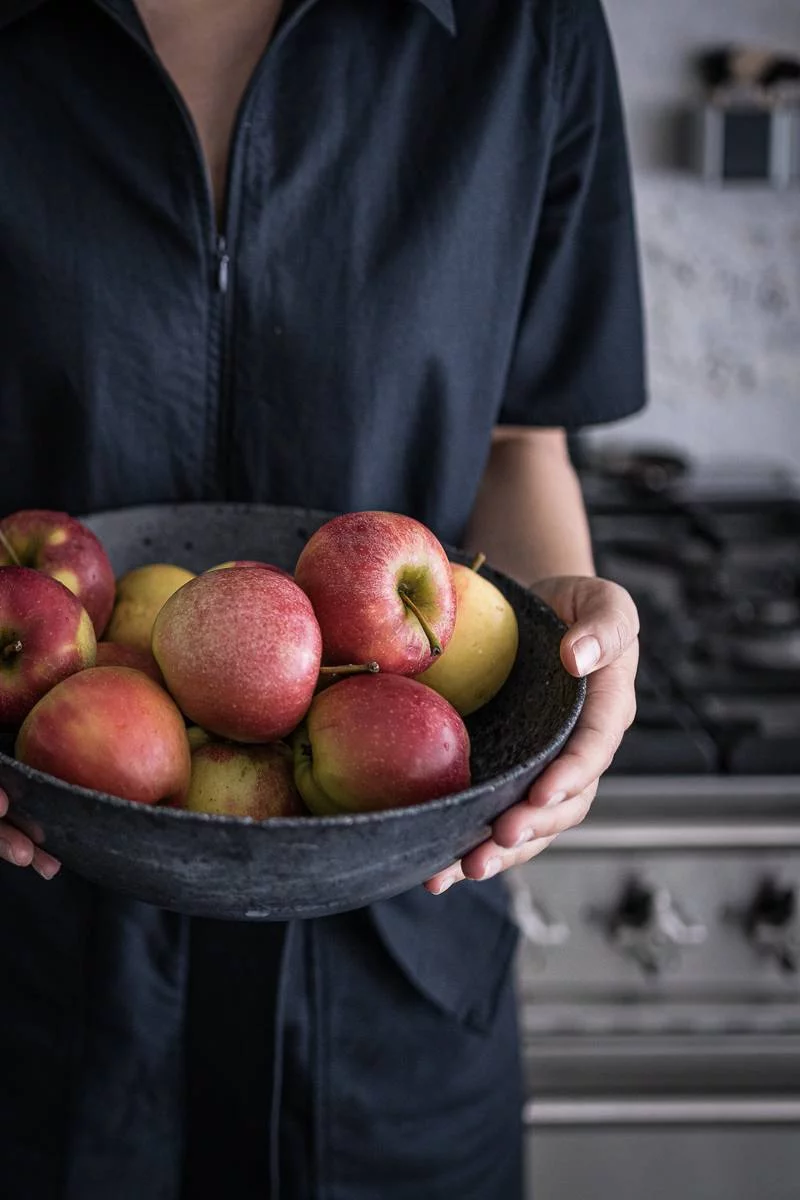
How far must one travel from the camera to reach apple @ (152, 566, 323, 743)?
560 millimetres

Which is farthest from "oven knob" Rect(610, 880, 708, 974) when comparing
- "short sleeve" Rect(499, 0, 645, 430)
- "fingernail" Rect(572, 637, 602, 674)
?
"fingernail" Rect(572, 637, 602, 674)

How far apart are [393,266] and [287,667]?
0.35 metres

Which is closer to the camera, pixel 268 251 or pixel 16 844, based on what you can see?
pixel 16 844

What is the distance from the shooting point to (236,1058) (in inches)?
33.8

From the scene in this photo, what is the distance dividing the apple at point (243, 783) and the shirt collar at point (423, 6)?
482mm

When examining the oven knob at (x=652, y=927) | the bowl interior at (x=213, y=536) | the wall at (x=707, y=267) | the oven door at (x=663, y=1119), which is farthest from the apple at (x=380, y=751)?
the wall at (x=707, y=267)

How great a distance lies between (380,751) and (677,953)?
2.19 ft

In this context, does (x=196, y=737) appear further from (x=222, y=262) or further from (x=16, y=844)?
(x=222, y=262)

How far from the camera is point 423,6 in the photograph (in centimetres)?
78

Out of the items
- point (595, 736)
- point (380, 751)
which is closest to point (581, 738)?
point (595, 736)

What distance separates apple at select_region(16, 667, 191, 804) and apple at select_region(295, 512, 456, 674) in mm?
101

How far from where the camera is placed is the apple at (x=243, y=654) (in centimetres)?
56

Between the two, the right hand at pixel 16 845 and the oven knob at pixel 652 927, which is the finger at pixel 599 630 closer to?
the right hand at pixel 16 845

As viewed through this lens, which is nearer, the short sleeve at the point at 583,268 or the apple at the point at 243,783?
the apple at the point at 243,783
